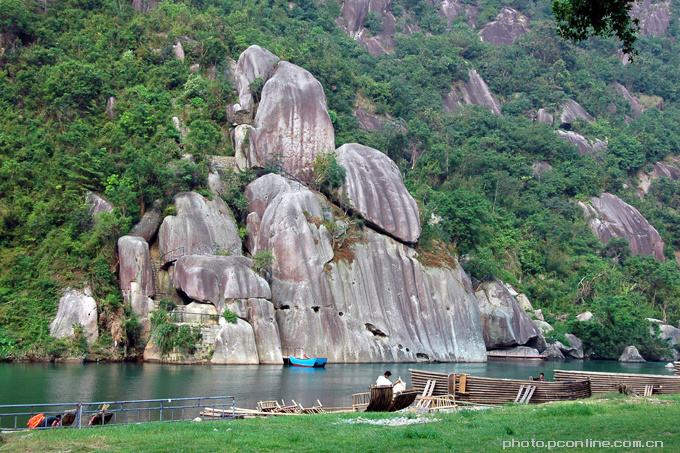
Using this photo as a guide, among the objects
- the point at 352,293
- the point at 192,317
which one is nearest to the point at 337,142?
the point at 352,293

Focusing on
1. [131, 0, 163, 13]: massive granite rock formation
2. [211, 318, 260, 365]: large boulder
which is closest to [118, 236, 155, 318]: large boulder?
[211, 318, 260, 365]: large boulder

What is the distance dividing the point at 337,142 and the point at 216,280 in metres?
25.8

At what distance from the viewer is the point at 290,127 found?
58.6 metres

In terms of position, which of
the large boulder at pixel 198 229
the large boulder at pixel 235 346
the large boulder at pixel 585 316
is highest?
the large boulder at pixel 198 229

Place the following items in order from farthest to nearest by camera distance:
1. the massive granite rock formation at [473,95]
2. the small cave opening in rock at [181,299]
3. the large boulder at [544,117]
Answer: the massive granite rock formation at [473,95]
the large boulder at [544,117]
the small cave opening in rock at [181,299]

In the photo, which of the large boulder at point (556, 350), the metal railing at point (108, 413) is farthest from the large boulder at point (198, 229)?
the large boulder at point (556, 350)

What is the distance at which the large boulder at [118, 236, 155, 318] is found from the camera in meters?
43.2

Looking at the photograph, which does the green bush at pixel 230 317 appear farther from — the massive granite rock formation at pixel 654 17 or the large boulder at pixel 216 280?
the massive granite rock formation at pixel 654 17

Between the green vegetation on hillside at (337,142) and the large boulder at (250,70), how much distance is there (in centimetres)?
185

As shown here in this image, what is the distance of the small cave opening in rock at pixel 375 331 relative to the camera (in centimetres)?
4947

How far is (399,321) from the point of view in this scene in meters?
51.1

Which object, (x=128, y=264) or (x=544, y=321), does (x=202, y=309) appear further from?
(x=544, y=321)

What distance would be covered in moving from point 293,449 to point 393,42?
334 ft

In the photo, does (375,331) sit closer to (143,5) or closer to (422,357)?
(422,357)
